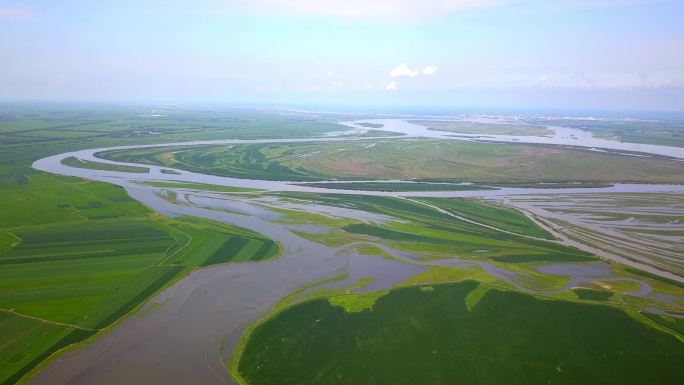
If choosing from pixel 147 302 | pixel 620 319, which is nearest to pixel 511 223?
pixel 620 319

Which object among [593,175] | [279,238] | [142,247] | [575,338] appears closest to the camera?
[575,338]

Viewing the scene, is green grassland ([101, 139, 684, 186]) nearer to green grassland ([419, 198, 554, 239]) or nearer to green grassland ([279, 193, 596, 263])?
green grassland ([419, 198, 554, 239])

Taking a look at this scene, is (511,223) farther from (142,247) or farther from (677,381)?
(142,247)

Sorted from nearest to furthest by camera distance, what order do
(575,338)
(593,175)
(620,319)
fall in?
(575,338), (620,319), (593,175)

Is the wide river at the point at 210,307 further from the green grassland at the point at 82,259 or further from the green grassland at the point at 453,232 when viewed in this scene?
the green grassland at the point at 453,232

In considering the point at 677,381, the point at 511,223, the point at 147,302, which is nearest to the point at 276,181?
the point at 511,223

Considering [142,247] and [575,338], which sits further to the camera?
[142,247]

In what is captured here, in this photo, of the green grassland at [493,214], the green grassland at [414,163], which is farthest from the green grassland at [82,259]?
the green grassland at [414,163]
